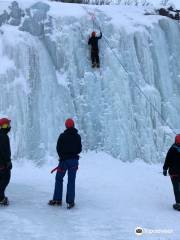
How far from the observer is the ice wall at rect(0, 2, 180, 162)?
13.2 meters

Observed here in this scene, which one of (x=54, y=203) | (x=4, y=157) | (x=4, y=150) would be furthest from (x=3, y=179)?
(x=54, y=203)

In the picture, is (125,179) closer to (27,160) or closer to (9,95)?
(27,160)

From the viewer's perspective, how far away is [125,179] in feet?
41.2

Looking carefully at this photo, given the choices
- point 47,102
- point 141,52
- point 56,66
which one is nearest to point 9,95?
point 47,102

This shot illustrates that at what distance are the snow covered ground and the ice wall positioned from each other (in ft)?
2.39

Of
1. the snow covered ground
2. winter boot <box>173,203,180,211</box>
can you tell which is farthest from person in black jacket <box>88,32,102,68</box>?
winter boot <box>173,203,180,211</box>

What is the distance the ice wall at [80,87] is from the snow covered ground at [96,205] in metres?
0.73

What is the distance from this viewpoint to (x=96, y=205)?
31.2ft

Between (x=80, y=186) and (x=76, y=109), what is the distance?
11.4ft

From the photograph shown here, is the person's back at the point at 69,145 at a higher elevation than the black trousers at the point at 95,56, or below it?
below

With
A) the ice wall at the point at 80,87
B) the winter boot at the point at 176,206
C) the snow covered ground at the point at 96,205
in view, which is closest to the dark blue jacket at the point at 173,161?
the winter boot at the point at 176,206

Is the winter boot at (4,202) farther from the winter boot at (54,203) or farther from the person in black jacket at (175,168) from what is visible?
the person in black jacket at (175,168)

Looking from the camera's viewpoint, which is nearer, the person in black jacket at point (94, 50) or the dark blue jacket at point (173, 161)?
the dark blue jacket at point (173, 161)

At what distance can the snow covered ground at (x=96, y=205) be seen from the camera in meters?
7.53
